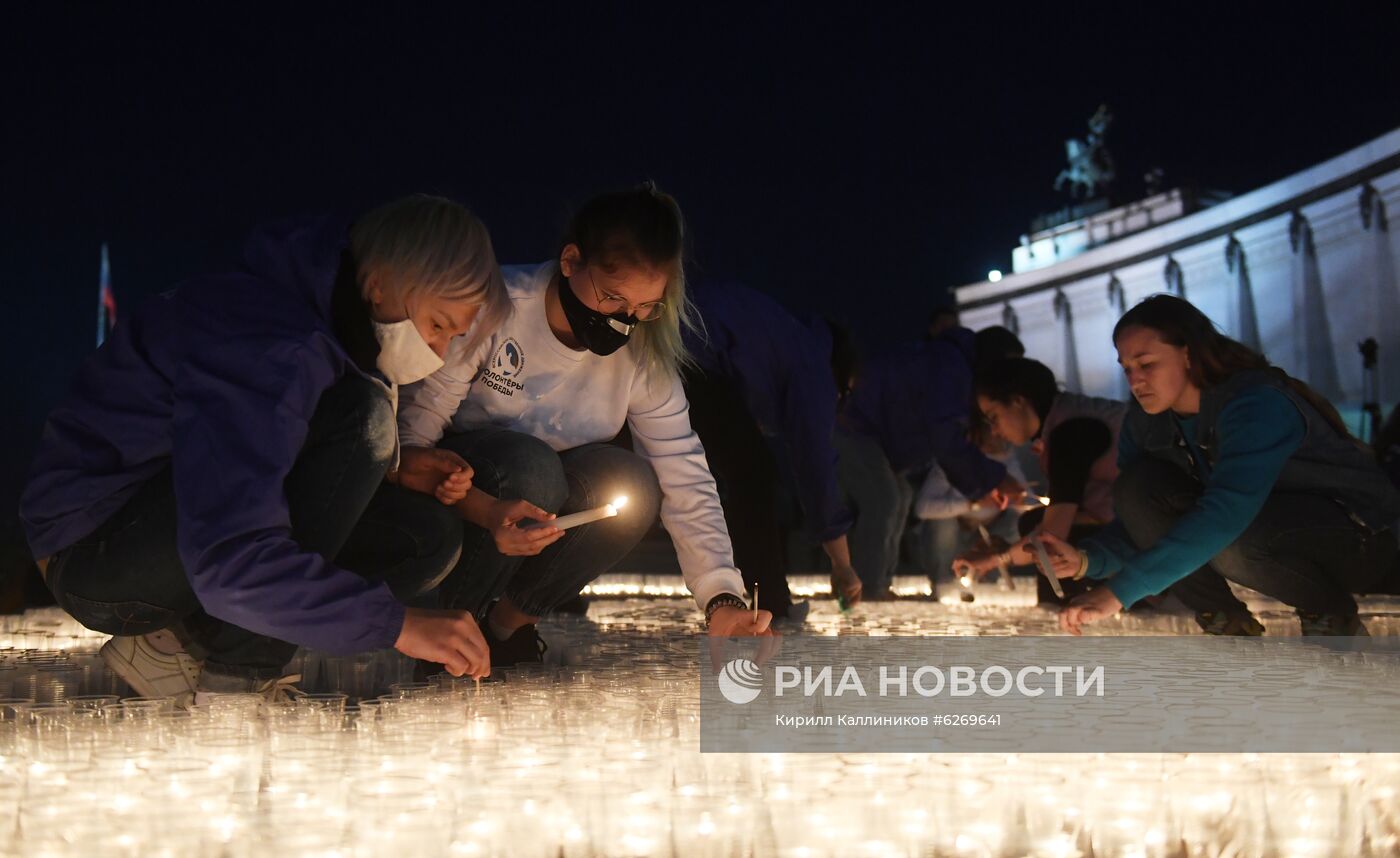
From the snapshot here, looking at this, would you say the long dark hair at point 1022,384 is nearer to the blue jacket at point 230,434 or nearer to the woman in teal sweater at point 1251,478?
the woman in teal sweater at point 1251,478

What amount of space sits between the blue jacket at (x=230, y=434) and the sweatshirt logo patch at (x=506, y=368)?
0.63 metres

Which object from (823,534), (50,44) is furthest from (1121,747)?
(50,44)

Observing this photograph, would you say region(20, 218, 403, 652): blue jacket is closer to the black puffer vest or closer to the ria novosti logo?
the ria novosti logo

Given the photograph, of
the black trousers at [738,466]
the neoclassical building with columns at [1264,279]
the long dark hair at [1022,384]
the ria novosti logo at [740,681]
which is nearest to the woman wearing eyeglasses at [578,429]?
the ria novosti logo at [740,681]

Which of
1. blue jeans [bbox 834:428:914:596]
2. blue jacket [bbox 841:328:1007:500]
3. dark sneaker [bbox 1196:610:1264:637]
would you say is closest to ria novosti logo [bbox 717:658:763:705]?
dark sneaker [bbox 1196:610:1264:637]

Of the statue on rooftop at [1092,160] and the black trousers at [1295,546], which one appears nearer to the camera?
the black trousers at [1295,546]

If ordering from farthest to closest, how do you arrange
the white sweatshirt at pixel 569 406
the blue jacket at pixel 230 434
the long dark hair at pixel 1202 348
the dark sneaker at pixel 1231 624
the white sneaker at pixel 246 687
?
the dark sneaker at pixel 1231 624 < the long dark hair at pixel 1202 348 < the white sweatshirt at pixel 569 406 < the white sneaker at pixel 246 687 < the blue jacket at pixel 230 434

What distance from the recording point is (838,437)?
5.15 metres

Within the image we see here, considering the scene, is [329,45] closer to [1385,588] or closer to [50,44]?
Result: [50,44]

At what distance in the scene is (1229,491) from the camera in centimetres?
255

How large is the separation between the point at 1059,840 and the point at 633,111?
21541 mm

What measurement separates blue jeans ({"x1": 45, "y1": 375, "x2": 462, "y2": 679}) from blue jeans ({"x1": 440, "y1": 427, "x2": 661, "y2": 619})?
398 millimetres

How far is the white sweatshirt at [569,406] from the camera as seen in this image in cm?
235

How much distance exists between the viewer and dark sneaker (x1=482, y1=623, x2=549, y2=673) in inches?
97.8
